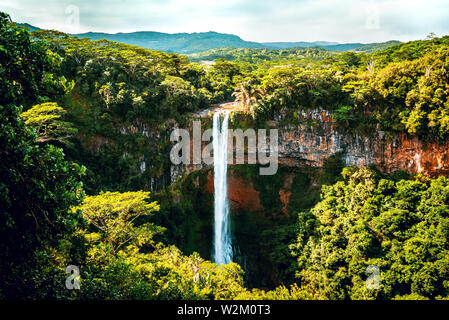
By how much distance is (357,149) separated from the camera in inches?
831

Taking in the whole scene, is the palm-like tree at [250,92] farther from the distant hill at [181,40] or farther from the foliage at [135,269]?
the distant hill at [181,40]

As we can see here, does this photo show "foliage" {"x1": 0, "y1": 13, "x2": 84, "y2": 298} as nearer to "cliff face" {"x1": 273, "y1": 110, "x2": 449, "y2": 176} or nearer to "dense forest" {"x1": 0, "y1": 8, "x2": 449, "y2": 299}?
"dense forest" {"x1": 0, "y1": 8, "x2": 449, "y2": 299}

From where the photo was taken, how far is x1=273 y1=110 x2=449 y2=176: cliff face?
1777cm

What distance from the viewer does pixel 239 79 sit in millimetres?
28625

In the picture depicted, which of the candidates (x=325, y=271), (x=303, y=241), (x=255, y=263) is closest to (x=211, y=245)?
(x=255, y=263)

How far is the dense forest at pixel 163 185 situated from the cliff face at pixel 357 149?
659 mm

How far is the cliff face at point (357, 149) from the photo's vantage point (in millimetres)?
17766

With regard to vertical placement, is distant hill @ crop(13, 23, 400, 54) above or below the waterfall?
above
